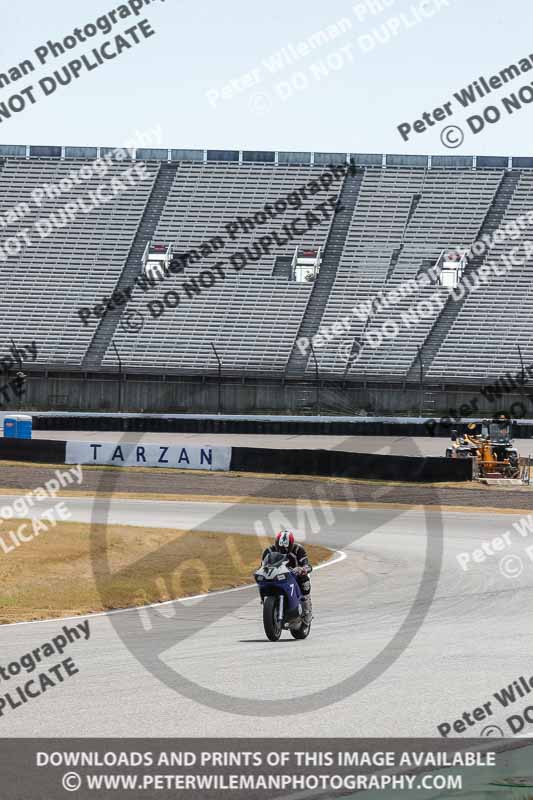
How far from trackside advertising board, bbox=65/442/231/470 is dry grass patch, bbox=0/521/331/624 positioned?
11880mm

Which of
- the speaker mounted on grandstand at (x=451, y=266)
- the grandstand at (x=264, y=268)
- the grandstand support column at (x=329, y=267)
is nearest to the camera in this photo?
the grandstand at (x=264, y=268)

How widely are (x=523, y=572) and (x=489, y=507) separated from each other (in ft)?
36.9

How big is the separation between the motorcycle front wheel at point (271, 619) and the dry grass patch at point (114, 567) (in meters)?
3.45

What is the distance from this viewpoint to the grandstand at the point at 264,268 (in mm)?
51938

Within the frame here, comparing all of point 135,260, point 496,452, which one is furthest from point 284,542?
point 135,260

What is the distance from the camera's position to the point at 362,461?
110 ft

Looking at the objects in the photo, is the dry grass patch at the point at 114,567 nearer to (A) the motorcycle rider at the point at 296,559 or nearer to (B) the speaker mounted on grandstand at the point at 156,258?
(A) the motorcycle rider at the point at 296,559

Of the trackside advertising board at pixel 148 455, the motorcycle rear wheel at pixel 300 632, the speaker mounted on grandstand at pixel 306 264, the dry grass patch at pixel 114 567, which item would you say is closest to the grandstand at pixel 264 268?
the speaker mounted on grandstand at pixel 306 264

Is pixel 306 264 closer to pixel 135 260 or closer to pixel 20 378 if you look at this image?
pixel 135 260

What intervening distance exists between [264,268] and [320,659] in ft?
153

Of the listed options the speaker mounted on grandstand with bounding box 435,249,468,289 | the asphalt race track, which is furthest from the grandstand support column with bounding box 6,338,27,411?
the asphalt race track

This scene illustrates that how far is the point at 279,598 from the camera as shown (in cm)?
1284

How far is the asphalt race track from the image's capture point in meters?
9.01

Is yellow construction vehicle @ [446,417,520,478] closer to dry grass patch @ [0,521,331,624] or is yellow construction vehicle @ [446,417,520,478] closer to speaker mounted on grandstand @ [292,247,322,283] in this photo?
dry grass patch @ [0,521,331,624]
